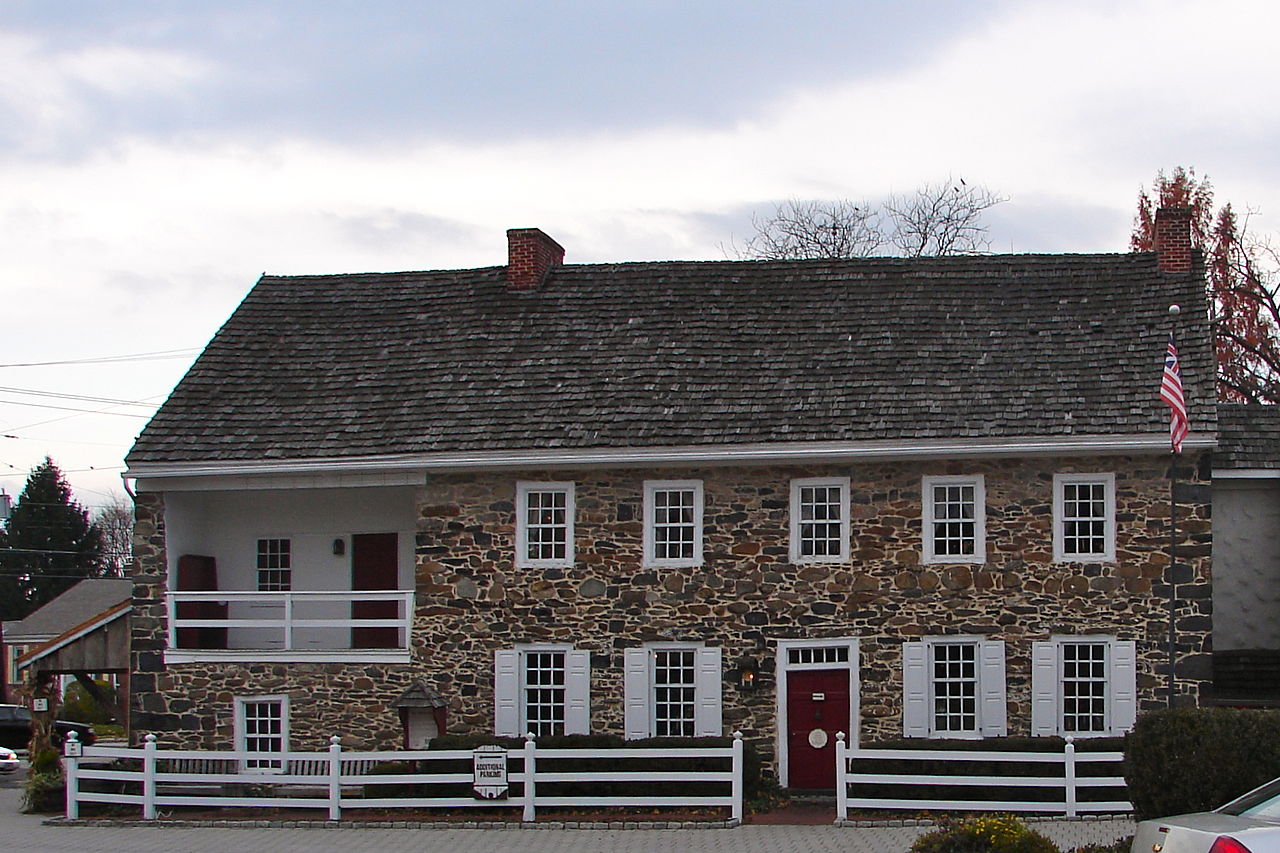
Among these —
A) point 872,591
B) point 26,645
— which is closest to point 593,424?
point 872,591

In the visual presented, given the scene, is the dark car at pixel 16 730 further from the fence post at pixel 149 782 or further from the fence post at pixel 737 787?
the fence post at pixel 737 787

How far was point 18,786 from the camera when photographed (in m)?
25.9

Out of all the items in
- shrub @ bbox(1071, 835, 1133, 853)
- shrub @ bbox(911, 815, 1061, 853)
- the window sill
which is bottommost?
shrub @ bbox(1071, 835, 1133, 853)

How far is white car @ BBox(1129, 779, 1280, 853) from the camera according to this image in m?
9.41

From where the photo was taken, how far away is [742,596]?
20391 millimetres

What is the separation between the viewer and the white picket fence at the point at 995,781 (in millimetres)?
17000

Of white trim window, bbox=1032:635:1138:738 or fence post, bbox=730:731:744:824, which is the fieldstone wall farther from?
fence post, bbox=730:731:744:824

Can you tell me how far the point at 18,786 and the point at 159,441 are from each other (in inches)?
314

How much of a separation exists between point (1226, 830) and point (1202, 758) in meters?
3.46

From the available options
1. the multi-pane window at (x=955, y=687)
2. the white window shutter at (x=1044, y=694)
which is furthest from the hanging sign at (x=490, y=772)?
the white window shutter at (x=1044, y=694)

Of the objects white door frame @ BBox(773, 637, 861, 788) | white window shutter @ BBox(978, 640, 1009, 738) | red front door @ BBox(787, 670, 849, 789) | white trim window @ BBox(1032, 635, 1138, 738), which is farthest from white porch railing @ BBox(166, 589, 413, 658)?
white trim window @ BBox(1032, 635, 1138, 738)

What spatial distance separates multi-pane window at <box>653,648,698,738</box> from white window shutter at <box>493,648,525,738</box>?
6.19 feet

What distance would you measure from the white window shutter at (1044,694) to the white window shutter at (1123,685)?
72 cm

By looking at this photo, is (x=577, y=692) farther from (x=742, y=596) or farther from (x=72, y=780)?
(x=72, y=780)
